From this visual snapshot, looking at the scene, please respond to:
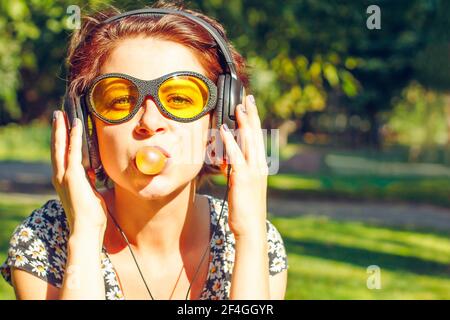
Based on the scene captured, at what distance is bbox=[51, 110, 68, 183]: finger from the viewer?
6.11 ft

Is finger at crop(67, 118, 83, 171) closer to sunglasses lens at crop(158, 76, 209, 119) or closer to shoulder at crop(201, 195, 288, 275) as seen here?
sunglasses lens at crop(158, 76, 209, 119)

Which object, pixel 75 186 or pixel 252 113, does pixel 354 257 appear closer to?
pixel 252 113

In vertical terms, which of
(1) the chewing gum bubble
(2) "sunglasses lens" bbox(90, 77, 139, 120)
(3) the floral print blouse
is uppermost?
(2) "sunglasses lens" bbox(90, 77, 139, 120)

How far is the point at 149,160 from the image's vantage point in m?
1.75

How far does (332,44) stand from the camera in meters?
8.38

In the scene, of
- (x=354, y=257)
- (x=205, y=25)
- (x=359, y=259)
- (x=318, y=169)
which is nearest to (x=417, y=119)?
(x=318, y=169)

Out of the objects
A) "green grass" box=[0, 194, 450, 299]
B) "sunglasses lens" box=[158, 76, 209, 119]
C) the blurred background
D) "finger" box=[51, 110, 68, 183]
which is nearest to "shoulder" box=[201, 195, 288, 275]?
"sunglasses lens" box=[158, 76, 209, 119]

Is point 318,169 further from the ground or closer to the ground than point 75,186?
closer to the ground

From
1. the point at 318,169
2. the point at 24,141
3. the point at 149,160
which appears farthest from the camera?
the point at 24,141

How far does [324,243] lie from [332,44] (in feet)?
9.07

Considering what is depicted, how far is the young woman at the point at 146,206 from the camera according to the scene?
71.4 inches

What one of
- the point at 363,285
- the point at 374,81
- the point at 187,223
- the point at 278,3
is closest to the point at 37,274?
the point at 187,223

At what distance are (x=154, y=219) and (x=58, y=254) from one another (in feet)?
0.99

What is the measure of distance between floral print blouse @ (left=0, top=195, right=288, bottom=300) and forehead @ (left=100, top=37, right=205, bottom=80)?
0.50 meters
